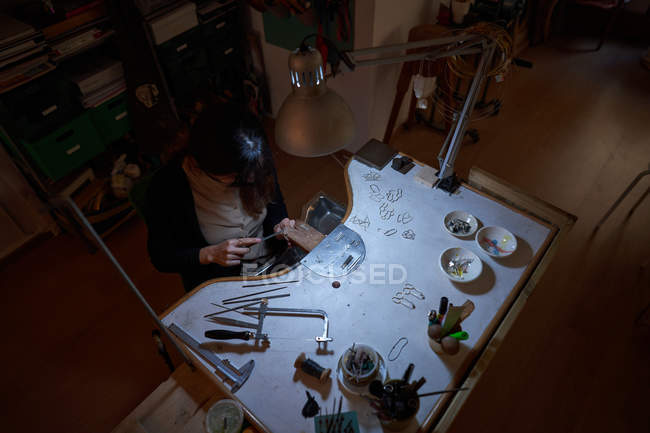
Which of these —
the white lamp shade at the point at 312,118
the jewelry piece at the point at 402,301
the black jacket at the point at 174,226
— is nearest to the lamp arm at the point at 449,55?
the white lamp shade at the point at 312,118

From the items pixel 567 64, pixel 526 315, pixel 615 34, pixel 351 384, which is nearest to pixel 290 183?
pixel 526 315

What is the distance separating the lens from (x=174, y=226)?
161 cm

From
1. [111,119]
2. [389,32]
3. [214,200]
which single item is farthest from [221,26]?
[214,200]

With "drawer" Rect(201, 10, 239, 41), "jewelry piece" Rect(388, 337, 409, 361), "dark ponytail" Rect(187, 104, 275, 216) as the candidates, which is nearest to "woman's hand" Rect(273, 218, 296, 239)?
"dark ponytail" Rect(187, 104, 275, 216)

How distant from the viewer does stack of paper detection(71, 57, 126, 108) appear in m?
2.22

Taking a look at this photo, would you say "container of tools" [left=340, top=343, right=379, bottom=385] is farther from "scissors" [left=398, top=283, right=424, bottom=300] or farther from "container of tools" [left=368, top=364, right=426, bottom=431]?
"scissors" [left=398, top=283, right=424, bottom=300]

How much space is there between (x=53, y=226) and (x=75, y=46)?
3.77 ft

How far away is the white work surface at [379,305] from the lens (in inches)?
49.5

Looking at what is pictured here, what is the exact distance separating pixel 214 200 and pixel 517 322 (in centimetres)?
167

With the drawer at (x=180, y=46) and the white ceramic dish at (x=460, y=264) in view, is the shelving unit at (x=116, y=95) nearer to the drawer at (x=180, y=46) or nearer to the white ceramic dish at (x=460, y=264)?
the drawer at (x=180, y=46)

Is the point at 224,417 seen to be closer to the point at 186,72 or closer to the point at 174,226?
the point at 174,226

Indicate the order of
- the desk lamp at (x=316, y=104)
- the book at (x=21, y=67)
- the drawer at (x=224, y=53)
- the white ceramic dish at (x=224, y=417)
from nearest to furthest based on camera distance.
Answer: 1. the desk lamp at (x=316, y=104)
2. the white ceramic dish at (x=224, y=417)
3. the book at (x=21, y=67)
4. the drawer at (x=224, y=53)

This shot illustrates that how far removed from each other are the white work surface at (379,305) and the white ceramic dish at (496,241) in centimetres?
3

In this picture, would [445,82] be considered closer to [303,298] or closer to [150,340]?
[303,298]
